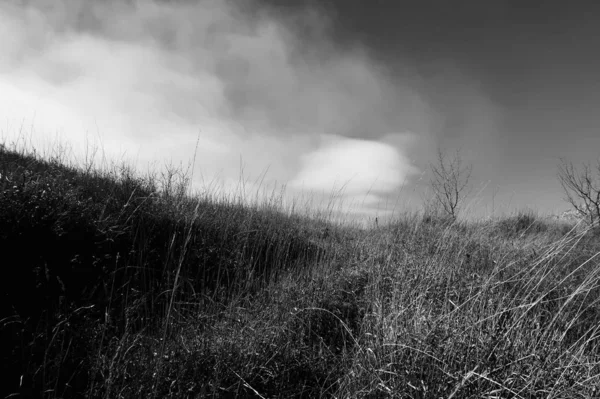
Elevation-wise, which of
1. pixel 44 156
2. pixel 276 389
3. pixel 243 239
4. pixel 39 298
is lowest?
pixel 276 389

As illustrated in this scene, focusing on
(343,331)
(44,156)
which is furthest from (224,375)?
(44,156)

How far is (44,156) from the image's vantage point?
348 inches

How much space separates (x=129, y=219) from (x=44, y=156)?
5.53 m

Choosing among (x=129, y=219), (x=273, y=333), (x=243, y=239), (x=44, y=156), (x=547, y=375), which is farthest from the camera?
(x=44, y=156)

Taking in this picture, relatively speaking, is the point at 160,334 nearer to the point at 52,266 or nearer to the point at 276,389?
the point at 276,389

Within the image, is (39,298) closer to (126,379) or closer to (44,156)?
(126,379)

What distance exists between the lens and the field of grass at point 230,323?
2.66 meters

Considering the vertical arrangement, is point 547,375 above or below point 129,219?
below

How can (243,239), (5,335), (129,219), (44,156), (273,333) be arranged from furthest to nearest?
(44,156) < (243,239) < (129,219) < (273,333) < (5,335)

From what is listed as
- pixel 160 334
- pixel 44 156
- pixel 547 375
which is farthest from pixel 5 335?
pixel 44 156

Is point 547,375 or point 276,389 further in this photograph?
point 276,389

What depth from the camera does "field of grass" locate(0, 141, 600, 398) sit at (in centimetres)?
266

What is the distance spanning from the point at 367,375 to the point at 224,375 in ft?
4.01

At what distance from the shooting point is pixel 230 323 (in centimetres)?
365
